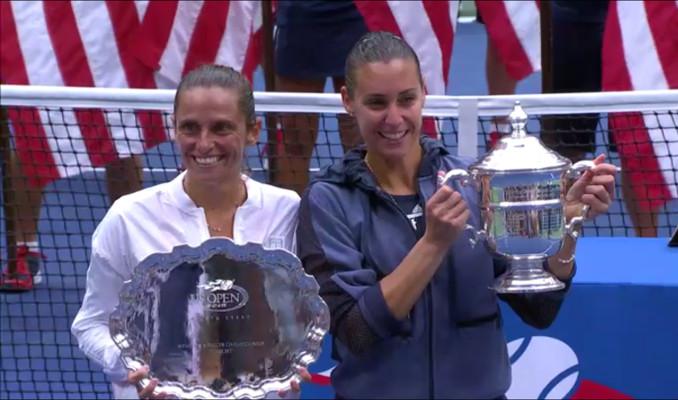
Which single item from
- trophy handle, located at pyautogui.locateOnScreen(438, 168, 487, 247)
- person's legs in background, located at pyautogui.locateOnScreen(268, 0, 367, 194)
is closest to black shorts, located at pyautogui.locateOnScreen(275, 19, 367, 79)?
person's legs in background, located at pyautogui.locateOnScreen(268, 0, 367, 194)

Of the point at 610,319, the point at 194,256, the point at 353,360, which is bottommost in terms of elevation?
the point at 610,319

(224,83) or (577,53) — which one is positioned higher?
(224,83)

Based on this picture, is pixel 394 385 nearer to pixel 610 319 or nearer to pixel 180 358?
pixel 180 358

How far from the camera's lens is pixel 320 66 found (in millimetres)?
5645

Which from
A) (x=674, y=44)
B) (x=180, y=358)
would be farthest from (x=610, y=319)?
(x=674, y=44)

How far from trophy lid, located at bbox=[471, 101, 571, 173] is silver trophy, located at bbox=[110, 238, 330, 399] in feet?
1.33

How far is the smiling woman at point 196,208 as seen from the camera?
9.50 feet

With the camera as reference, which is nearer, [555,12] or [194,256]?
[194,256]

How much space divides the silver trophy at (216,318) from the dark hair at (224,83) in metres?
0.31

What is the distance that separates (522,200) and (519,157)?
0.08 meters

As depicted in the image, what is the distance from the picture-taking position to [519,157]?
9.20 ft

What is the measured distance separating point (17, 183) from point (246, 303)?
3.18 m

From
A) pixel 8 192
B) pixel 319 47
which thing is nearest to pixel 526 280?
pixel 319 47

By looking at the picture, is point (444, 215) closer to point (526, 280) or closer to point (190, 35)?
point (526, 280)
